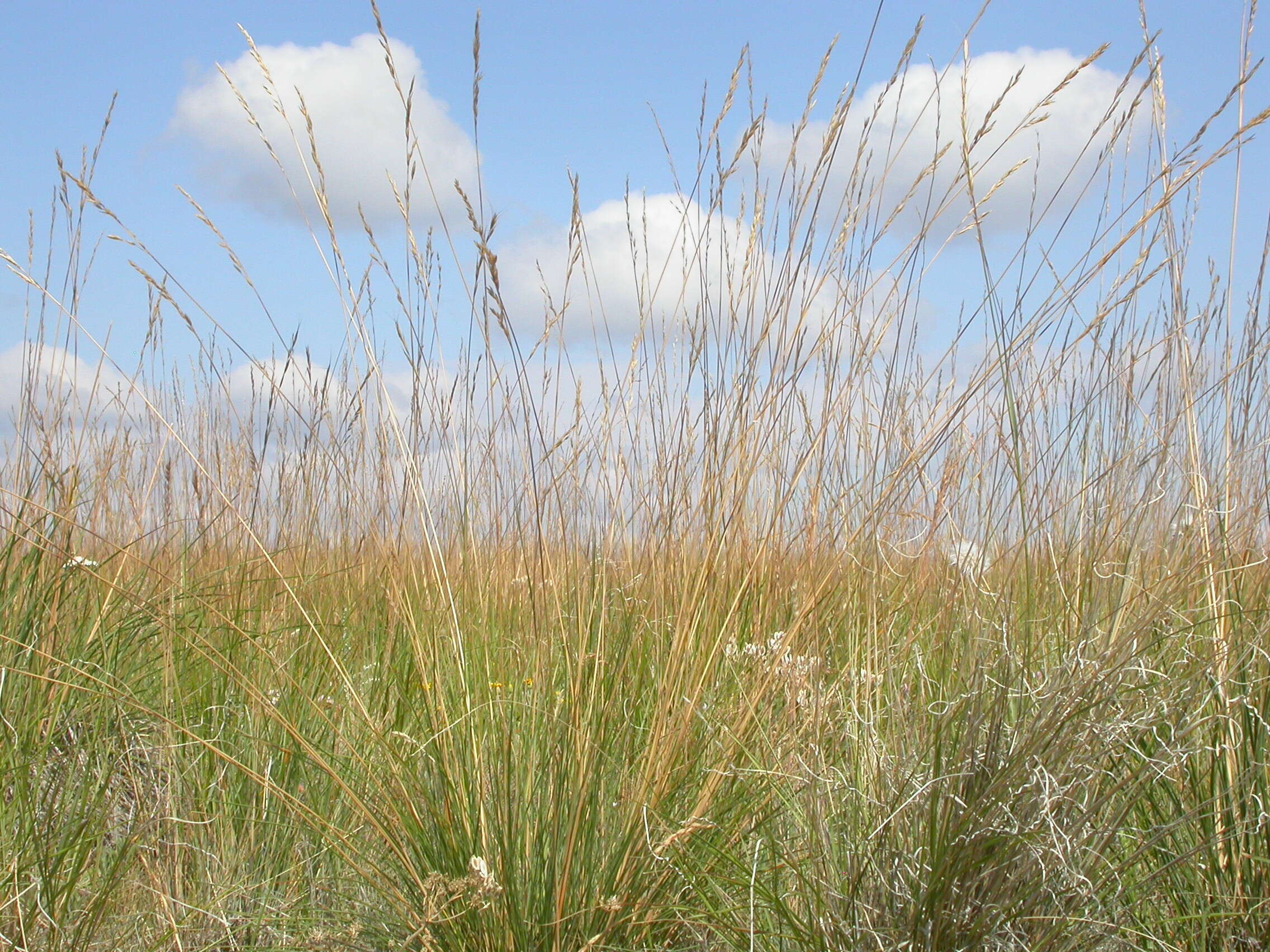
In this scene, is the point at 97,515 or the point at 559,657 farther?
the point at 97,515

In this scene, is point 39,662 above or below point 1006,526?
below

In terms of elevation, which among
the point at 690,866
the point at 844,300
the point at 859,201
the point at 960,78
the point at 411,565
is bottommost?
the point at 690,866

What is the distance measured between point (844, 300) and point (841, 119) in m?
0.30

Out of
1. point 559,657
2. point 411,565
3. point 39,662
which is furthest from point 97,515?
point 559,657

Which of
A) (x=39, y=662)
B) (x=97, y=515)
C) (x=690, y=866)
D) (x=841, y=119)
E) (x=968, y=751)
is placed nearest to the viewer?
(x=968, y=751)

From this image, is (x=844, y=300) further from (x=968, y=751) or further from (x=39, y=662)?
(x=39, y=662)

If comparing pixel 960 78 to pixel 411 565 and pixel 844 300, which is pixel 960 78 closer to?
pixel 844 300

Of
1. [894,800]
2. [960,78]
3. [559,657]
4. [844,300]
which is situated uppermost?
[960,78]

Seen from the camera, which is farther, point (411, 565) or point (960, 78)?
→ point (411, 565)

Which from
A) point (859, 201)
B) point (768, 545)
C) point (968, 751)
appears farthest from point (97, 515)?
point (968, 751)

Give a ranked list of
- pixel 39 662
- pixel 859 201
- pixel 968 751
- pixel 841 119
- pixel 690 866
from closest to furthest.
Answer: pixel 968 751, pixel 690 866, pixel 841 119, pixel 859 201, pixel 39 662

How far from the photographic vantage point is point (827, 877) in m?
1.24

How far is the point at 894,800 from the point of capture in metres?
1.19

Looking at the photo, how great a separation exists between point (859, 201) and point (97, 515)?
6.93ft
